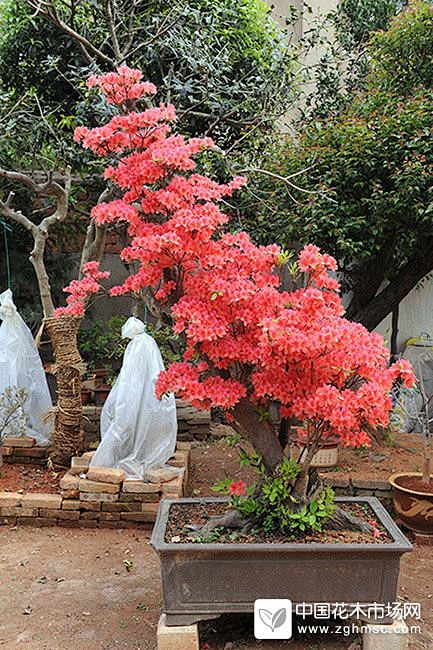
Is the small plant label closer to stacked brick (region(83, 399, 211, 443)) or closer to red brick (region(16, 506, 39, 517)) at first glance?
red brick (region(16, 506, 39, 517))

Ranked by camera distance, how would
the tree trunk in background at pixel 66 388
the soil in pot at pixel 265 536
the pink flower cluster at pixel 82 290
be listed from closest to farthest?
the soil in pot at pixel 265 536, the pink flower cluster at pixel 82 290, the tree trunk in background at pixel 66 388

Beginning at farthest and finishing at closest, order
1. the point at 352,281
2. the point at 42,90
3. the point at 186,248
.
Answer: the point at 352,281, the point at 42,90, the point at 186,248

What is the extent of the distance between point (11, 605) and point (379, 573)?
71.0 inches

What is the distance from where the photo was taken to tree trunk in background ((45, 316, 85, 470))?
4441mm

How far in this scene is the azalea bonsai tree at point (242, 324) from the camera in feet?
7.86

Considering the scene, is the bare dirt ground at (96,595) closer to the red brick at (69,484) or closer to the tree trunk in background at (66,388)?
the red brick at (69,484)

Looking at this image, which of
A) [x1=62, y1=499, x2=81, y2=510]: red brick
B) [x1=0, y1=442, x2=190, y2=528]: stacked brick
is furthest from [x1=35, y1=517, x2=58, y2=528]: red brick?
[x1=62, y1=499, x2=81, y2=510]: red brick

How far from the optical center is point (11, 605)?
10.1ft

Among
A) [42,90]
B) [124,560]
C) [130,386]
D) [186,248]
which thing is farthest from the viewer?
[42,90]

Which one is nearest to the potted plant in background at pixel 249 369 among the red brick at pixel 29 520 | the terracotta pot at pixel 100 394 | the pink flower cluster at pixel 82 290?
the pink flower cluster at pixel 82 290

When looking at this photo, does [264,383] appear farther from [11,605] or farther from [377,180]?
[377,180]

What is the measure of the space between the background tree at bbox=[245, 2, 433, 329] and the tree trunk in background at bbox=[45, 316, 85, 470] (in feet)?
5.66

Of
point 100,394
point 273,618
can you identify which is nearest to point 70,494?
point 100,394

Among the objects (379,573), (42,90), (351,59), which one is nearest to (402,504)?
(379,573)
